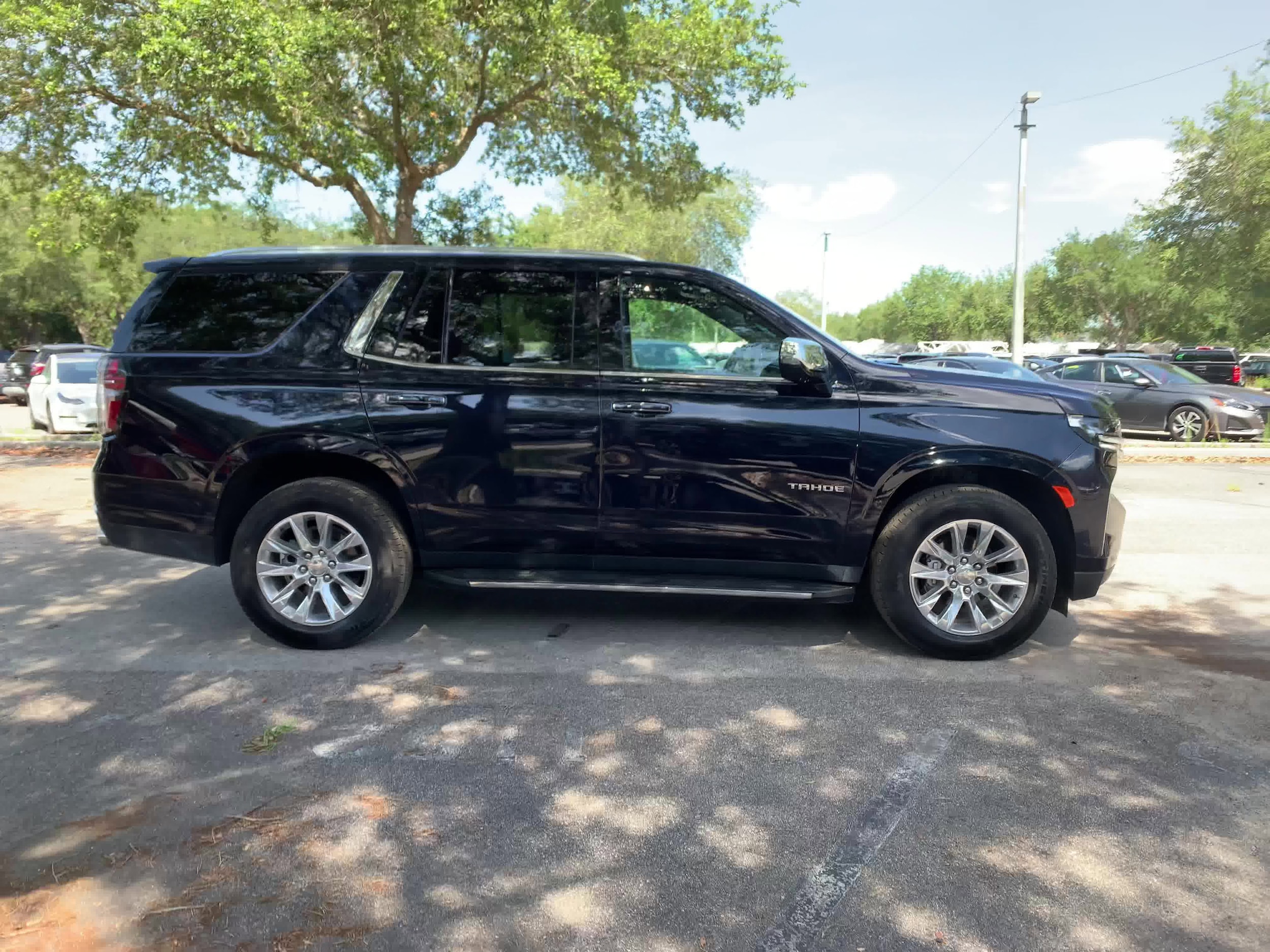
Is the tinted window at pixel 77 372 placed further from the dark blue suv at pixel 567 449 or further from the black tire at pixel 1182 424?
the black tire at pixel 1182 424

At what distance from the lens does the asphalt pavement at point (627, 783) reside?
255 cm

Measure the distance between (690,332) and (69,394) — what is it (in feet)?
47.4

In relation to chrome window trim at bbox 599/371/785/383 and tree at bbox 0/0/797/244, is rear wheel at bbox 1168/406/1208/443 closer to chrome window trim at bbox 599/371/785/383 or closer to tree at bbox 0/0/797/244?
tree at bbox 0/0/797/244

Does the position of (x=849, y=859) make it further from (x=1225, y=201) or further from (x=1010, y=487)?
(x=1225, y=201)

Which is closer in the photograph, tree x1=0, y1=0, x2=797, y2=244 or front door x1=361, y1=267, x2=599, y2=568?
front door x1=361, y1=267, x2=599, y2=568

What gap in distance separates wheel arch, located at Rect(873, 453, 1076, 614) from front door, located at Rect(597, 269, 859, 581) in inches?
9.9

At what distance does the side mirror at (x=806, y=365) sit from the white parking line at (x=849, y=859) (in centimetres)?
174

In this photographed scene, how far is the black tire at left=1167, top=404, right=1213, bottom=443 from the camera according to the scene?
15.5m

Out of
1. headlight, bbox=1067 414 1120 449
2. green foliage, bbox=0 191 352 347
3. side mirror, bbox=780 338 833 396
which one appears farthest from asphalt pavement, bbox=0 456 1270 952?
green foliage, bbox=0 191 352 347

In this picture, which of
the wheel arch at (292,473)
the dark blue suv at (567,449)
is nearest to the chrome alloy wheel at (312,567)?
the dark blue suv at (567,449)

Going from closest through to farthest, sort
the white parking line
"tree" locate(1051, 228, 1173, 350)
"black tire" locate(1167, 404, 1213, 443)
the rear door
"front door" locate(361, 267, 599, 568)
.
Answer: the white parking line
"front door" locate(361, 267, 599, 568)
"black tire" locate(1167, 404, 1213, 443)
the rear door
"tree" locate(1051, 228, 1173, 350)

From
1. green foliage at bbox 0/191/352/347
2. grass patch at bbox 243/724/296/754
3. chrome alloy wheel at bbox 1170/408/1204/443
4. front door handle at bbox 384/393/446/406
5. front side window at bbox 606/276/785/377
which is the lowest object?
grass patch at bbox 243/724/296/754

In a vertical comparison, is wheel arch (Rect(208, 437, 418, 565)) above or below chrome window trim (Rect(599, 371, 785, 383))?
below

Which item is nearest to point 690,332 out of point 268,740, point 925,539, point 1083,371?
point 925,539
